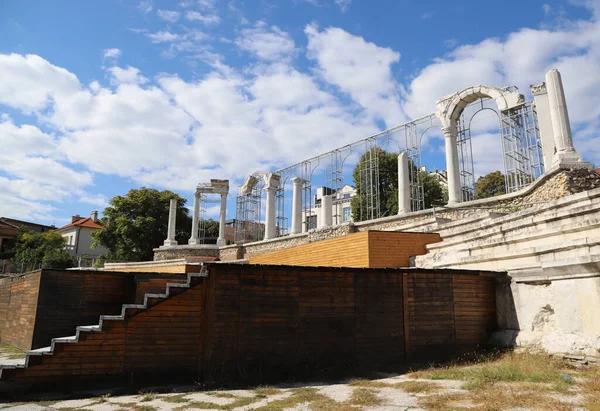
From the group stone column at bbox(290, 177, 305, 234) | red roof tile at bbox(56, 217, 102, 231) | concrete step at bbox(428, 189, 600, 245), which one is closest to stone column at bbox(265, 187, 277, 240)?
stone column at bbox(290, 177, 305, 234)

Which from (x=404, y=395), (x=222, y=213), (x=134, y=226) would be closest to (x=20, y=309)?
(x=404, y=395)

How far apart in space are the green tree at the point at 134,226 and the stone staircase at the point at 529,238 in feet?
108

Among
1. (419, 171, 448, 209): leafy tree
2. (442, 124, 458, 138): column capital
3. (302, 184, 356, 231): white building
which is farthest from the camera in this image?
(419, 171, 448, 209): leafy tree

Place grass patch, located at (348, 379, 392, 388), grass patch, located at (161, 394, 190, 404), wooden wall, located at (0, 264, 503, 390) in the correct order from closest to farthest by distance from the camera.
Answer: grass patch, located at (161, 394, 190, 404)
grass patch, located at (348, 379, 392, 388)
wooden wall, located at (0, 264, 503, 390)

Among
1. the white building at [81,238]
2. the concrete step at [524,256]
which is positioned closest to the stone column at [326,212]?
the concrete step at [524,256]

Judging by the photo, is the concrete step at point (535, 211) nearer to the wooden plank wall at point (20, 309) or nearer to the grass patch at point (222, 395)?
the grass patch at point (222, 395)

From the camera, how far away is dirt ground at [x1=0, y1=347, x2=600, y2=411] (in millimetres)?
5051

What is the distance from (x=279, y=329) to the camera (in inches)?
278

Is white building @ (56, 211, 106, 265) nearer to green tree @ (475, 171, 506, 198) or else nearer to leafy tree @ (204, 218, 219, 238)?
leafy tree @ (204, 218, 219, 238)

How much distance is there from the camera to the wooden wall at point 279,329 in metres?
6.44

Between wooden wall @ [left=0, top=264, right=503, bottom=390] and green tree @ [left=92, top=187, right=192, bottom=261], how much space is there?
34.8m

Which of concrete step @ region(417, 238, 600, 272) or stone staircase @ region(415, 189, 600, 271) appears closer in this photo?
concrete step @ region(417, 238, 600, 272)

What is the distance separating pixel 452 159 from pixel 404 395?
602 inches

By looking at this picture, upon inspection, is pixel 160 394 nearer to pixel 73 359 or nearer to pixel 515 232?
pixel 73 359
